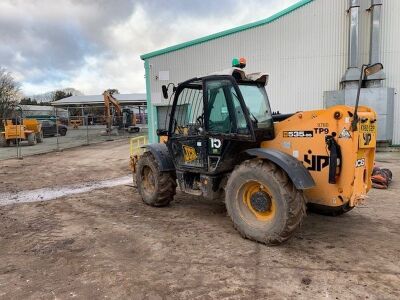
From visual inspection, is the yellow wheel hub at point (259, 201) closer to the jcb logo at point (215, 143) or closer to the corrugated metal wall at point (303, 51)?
the jcb logo at point (215, 143)

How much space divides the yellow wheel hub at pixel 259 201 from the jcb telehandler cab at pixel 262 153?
0.01 meters

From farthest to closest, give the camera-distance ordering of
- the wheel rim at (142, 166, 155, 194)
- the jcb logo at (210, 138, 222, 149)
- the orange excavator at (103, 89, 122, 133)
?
the orange excavator at (103, 89, 122, 133) < the wheel rim at (142, 166, 155, 194) < the jcb logo at (210, 138, 222, 149)

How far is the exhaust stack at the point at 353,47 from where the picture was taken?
1433 cm

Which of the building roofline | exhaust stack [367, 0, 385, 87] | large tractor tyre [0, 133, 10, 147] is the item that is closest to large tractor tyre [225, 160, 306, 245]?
exhaust stack [367, 0, 385, 87]

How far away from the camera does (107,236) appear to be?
18.2ft

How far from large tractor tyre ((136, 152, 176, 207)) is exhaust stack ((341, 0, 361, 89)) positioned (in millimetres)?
10208

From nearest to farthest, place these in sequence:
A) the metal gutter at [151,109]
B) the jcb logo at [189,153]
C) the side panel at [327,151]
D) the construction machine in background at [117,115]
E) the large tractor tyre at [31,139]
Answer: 1. the side panel at [327,151]
2. the jcb logo at [189,153]
3. the metal gutter at [151,109]
4. the large tractor tyre at [31,139]
5. the construction machine in background at [117,115]

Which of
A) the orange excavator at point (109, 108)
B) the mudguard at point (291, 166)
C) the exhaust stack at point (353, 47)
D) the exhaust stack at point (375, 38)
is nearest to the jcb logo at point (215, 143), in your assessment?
the mudguard at point (291, 166)

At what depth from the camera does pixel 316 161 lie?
16.3 feet

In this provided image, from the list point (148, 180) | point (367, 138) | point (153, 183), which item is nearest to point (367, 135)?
point (367, 138)

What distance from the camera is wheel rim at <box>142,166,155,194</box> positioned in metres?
7.34

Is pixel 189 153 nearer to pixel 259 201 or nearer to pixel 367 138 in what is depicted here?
pixel 259 201

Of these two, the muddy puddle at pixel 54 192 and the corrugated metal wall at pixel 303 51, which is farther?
the corrugated metal wall at pixel 303 51

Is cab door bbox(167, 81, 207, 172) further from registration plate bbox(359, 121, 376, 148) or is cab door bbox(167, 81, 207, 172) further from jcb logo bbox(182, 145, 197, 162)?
registration plate bbox(359, 121, 376, 148)
